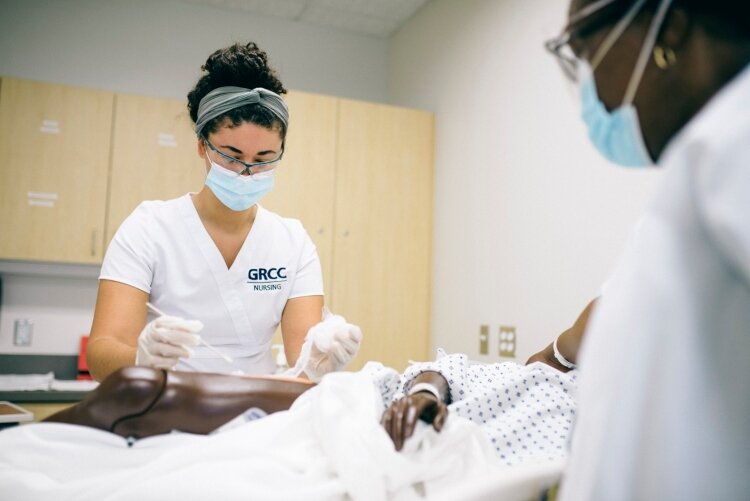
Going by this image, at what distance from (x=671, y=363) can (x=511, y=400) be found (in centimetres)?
57

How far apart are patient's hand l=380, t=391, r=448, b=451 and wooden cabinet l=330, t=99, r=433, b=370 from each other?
2.42 m

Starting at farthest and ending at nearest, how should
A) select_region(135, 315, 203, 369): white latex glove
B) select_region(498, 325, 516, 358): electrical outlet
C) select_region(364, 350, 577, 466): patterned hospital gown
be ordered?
select_region(498, 325, 516, 358): electrical outlet < select_region(135, 315, 203, 369): white latex glove < select_region(364, 350, 577, 466): patterned hospital gown

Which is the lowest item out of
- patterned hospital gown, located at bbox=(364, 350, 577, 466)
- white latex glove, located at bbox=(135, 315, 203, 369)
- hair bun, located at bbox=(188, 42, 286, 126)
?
patterned hospital gown, located at bbox=(364, 350, 577, 466)

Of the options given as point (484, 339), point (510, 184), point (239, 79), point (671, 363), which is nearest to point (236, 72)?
point (239, 79)

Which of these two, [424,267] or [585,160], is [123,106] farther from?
[585,160]

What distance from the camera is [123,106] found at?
3174 mm

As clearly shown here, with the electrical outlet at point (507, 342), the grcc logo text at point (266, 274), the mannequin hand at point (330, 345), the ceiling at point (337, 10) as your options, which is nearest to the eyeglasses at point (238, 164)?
the grcc logo text at point (266, 274)

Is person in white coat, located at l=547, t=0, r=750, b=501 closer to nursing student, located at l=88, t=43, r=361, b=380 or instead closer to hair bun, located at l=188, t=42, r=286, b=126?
nursing student, located at l=88, t=43, r=361, b=380

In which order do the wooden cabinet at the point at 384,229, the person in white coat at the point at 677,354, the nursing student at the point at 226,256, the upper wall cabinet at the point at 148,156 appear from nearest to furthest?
the person in white coat at the point at 677,354 → the nursing student at the point at 226,256 → the upper wall cabinet at the point at 148,156 → the wooden cabinet at the point at 384,229

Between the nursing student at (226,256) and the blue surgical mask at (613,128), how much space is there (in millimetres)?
772

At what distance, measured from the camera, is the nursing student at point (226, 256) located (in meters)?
1.53

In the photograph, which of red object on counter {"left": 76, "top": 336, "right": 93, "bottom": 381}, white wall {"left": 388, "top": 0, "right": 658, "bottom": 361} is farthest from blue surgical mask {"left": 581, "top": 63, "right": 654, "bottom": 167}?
red object on counter {"left": 76, "top": 336, "right": 93, "bottom": 381}

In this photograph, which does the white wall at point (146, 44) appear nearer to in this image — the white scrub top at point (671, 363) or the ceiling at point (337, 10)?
the ceiling at point (337, 10)

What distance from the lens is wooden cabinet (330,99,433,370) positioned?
3.37 metres
